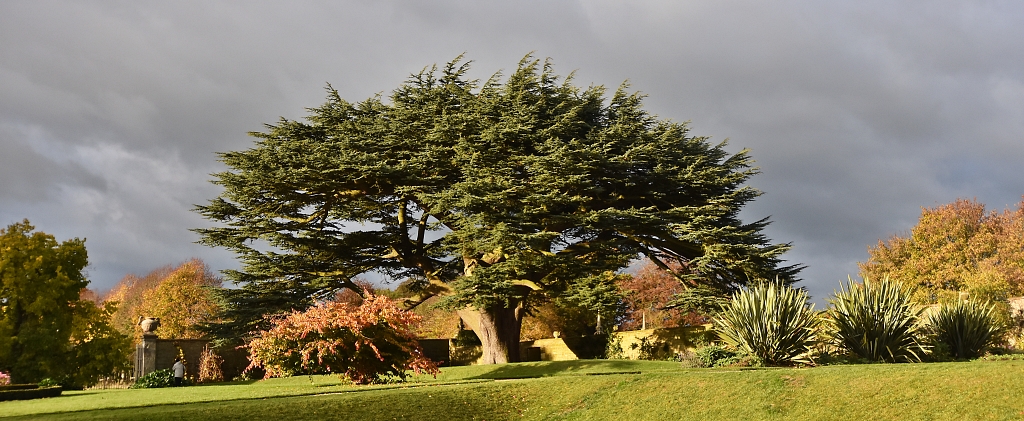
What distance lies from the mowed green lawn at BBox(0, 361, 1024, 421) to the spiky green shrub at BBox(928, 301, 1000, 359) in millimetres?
4769

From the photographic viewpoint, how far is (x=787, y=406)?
12406 mm

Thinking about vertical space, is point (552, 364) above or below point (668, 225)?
below

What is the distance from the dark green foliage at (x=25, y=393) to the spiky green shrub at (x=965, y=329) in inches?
858

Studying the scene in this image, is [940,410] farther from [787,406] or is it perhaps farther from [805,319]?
[805,319]

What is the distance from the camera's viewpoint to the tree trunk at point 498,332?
27.2 m

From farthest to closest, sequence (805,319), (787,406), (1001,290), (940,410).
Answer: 1. (1001,290)
2. (805,319)
3. (787,406)
4. (940,410)

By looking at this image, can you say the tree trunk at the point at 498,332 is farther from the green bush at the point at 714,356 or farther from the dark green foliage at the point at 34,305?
the dark green foliage at the point at 34,305

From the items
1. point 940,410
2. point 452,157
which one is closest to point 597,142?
point 452,157

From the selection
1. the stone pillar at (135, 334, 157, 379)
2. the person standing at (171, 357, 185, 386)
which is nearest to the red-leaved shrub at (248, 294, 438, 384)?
the person standing at (171, 357, 185, 386)

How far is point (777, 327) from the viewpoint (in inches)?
687

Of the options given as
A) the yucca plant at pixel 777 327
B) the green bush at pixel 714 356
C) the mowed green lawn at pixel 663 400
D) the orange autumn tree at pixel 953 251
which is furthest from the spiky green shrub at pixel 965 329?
the orange autumn tree at pixel 953 251

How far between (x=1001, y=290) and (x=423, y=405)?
29927 mm

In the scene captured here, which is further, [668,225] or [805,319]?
[668,225]

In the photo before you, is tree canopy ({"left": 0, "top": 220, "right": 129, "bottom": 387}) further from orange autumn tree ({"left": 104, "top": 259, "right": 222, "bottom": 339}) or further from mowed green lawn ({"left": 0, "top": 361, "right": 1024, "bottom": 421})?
orange autumn tree ({"left": 104, "top": 259, "right": 222, "bottom": 339})
